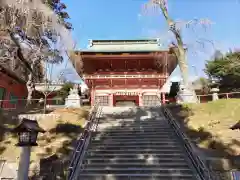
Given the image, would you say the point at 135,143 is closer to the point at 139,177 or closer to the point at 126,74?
the point at 139,177

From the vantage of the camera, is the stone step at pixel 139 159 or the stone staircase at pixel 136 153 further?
the stone step at pixel 139 159

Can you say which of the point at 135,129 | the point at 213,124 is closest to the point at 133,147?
the point at 135,129

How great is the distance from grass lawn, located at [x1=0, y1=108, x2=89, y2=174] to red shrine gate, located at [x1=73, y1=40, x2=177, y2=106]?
7.36 meters

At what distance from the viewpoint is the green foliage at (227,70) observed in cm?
2273

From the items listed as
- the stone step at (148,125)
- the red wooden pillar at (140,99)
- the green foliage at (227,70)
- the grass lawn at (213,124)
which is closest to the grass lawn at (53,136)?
the stone step at (148,125)

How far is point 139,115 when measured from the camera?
43.8ft

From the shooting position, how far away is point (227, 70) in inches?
912

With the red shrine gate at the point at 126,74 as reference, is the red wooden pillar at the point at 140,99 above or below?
below

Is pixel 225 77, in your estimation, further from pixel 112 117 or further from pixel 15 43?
pixel 15 43

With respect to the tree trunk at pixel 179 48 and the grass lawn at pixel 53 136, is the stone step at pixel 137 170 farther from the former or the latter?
the tree trunk at pixel 179 48

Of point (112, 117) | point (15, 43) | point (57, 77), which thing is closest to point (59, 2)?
point (57, 77)

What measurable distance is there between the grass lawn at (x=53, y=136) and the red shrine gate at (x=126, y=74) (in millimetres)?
7364

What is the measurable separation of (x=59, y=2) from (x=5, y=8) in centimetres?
1298

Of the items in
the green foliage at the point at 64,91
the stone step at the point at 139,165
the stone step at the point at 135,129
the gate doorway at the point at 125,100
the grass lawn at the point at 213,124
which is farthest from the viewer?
the green foliage at the point at 64,91
